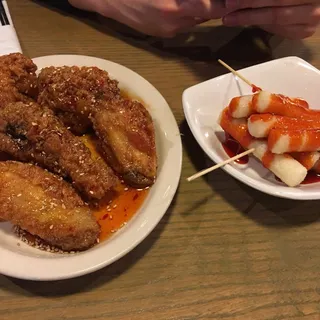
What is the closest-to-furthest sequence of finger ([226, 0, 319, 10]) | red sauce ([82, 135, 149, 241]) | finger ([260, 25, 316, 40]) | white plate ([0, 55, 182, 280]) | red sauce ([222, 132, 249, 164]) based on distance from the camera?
white plate ([0, 55, 182, 280]) < red sauce ([82, 135, 149, 241]) < red sauce ([222, 132, 249, 164]) < finger ([226, 0, 319, 10]) < finger ([260, 25, 316, 40])

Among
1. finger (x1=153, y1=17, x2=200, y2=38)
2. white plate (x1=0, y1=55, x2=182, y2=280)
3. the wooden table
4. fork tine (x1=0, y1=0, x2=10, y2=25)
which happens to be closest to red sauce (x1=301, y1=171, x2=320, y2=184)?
the wooden table

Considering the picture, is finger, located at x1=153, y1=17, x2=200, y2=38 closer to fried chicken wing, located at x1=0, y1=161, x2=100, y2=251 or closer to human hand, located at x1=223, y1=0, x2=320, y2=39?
human hand, located at x1=223, y1=0, x2=320, y2=39

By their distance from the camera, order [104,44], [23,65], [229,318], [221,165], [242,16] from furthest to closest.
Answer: [104,44] → [242,16] → [23,65] → [221,165] → [229,318]

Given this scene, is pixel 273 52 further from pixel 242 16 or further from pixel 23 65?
pixel 23 65

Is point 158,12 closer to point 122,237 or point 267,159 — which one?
point 267,159

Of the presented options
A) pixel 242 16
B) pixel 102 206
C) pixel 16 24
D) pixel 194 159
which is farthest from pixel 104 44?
pixel 102 206
